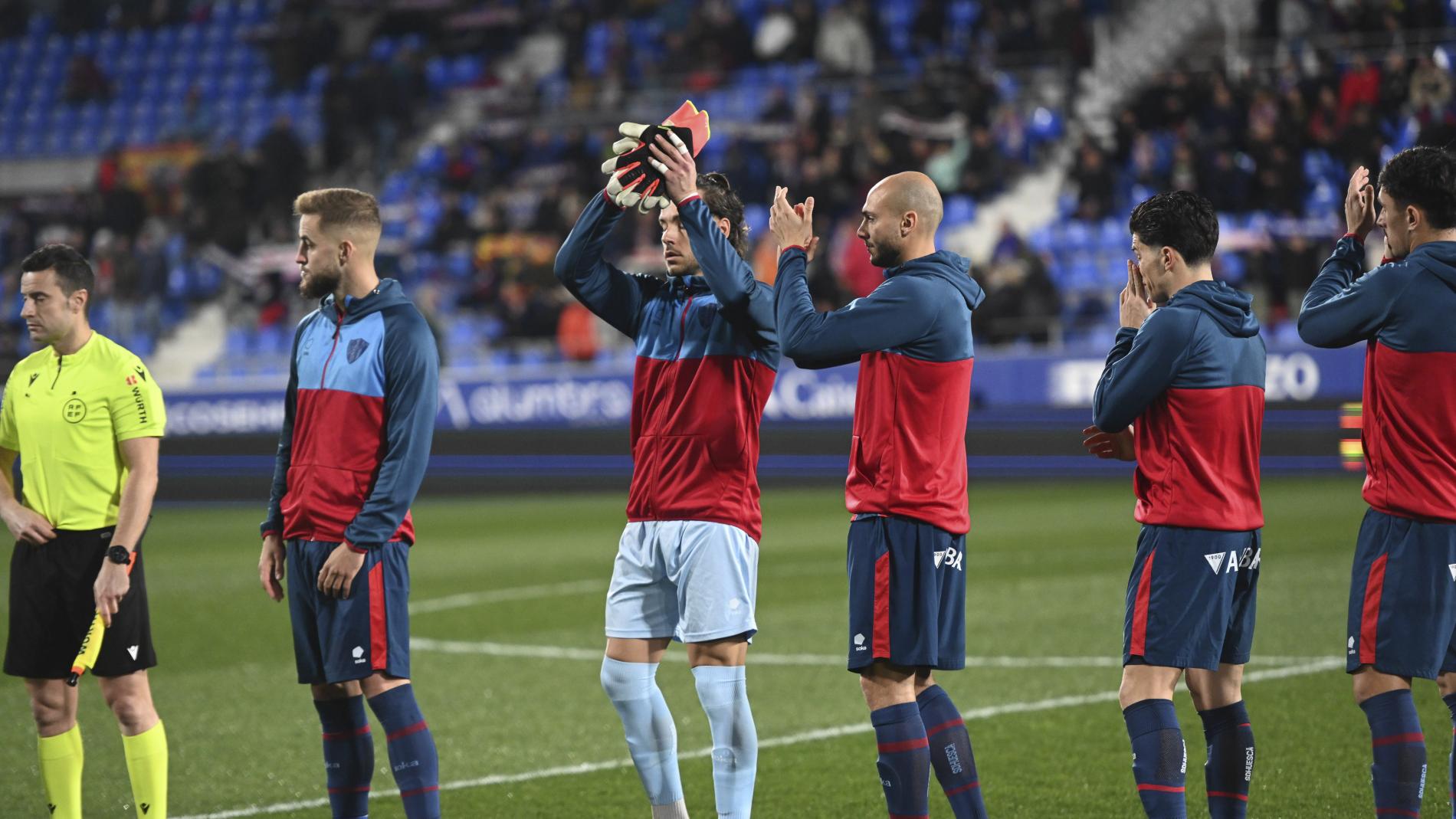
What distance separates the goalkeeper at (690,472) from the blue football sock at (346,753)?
0.80 m

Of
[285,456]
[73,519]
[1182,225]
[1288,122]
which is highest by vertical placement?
[1288,122]

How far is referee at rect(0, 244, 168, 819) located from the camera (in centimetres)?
548

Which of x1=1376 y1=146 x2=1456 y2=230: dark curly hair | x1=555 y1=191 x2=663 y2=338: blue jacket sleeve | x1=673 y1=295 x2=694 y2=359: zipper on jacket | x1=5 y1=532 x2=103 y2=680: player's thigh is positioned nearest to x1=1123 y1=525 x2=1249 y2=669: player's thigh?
x1=1376 y1=146 x2=1456 y2=230: dark curly hair

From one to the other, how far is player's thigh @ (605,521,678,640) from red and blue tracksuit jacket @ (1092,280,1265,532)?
1.47 metres

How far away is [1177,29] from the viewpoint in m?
23.3

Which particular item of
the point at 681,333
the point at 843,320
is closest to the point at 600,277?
the point at 681,333

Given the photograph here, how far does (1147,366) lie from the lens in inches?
186

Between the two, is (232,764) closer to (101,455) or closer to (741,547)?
(101,455)

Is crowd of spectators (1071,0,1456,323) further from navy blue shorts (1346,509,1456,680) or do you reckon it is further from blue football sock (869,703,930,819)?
blue football sock (869,703,930,819)

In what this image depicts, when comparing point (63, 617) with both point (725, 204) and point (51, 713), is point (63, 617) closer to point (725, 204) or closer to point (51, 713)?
point (51, 713)

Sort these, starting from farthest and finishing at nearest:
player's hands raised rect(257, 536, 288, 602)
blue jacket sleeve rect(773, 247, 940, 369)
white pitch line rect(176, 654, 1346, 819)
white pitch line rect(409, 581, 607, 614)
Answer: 1. white pitch line rect(409, 581, 607, 614)
2. white pitch line rect(176, 654, 1346, 819)
3. player's hands raised rect(257, 536, 288, 602)
4. blue jacket sleeve rect(773, 247, 940, 369)

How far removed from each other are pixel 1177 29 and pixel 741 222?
19.6m

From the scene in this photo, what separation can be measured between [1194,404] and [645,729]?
1.99 meters

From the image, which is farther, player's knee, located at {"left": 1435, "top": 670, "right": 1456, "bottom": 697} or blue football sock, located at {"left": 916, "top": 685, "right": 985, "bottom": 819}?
blue football sock, located at {"left": 916, "top": 685, "right": 985, "bottom": 819}
